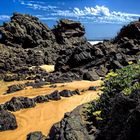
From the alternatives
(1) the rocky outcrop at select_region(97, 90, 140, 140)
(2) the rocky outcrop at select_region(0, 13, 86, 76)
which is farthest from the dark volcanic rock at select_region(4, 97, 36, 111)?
(2) the rocky outcrop at select_region(0, 13, 86, 76)

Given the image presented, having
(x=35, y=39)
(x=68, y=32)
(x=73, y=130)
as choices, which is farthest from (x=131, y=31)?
(x=73, y=130)

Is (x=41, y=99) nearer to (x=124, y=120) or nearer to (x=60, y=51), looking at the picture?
(x=124, y=120)

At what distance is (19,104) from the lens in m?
18.5

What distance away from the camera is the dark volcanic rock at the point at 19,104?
18.3 metres

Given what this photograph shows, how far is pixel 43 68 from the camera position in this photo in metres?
36.4

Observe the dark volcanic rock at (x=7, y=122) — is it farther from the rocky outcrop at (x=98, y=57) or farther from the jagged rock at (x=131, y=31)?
the jagged rock at (x=131, y=31)

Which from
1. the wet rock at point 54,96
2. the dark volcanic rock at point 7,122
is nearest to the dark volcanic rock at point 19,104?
the wet rock at point 54,96

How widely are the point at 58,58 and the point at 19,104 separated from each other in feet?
51.3

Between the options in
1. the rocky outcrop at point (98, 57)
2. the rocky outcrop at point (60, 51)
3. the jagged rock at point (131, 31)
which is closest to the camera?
the rocky outcrop at point (98, 57)

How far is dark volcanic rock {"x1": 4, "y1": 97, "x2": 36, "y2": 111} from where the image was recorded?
18.3 meters

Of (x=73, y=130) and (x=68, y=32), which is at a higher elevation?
(x=68, y=32)

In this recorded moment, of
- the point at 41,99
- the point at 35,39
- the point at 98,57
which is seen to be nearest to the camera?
the point at 41,99

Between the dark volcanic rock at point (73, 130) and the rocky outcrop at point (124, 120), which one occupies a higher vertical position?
the rocky outcrop at point (124, 120)

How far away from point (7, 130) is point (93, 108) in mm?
4157
